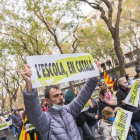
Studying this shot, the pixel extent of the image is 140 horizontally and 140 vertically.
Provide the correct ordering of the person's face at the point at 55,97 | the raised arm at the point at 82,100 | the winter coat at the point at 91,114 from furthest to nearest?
the winter coat at the point at 91,114 < the raised arm at the point at 82,100 < the person's face at the point at 55,97

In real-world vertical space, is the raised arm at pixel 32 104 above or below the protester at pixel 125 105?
above

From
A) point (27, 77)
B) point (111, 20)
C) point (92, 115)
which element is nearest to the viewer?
point (27, 77)

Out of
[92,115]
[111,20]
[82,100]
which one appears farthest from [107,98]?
[111,20]

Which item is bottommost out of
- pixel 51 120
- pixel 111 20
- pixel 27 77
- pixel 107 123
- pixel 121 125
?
pixel 121 125

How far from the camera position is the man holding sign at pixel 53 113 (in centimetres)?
181

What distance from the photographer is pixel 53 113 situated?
83.3 inches

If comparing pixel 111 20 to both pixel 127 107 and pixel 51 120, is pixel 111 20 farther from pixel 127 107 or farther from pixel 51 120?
pixel 51 120

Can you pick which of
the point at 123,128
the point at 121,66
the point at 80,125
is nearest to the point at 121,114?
the point at 123,128

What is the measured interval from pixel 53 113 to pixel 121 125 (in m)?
1.84

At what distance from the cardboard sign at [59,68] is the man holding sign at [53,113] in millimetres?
127

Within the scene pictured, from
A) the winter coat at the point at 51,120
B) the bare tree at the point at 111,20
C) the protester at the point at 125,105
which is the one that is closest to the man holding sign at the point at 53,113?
the winter coat at the point at 51,120

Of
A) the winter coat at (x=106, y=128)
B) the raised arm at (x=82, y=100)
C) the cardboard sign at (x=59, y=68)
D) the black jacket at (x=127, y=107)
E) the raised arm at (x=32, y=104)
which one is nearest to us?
the raised arm at (x=32, y=104)

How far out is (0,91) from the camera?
132 feet

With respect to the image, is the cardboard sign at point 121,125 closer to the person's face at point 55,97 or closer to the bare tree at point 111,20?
the person's face at point 55,97
